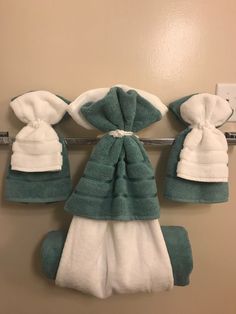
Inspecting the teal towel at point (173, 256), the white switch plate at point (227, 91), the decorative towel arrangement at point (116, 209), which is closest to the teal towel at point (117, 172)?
the decorative towel arrangement at point (116, 209)

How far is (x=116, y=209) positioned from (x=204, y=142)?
0.25 meters

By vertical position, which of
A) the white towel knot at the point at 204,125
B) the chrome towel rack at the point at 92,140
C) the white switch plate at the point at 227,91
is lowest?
the chrome towel rack at the point at 92,140

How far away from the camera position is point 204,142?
0.67m

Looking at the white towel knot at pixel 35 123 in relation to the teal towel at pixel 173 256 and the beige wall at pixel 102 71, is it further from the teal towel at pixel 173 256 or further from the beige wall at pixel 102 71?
the teal towel at pixel 173 256

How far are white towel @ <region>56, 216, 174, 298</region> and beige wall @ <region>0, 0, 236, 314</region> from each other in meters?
0.14

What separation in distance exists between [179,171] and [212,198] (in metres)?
0.11

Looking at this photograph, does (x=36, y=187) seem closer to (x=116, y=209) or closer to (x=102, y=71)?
(x=116, y=209)

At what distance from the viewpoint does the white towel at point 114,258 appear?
64cm

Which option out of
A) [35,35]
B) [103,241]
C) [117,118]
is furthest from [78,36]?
[103,241]

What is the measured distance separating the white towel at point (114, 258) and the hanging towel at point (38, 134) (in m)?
0.15

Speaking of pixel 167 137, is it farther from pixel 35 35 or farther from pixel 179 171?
pixel 35 35

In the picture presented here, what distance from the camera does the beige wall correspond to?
0.71 meters

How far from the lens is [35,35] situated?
0.71 metres

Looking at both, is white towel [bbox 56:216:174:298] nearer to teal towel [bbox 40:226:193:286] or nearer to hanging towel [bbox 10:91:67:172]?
teal towel [bbox 40:226:193:286]
